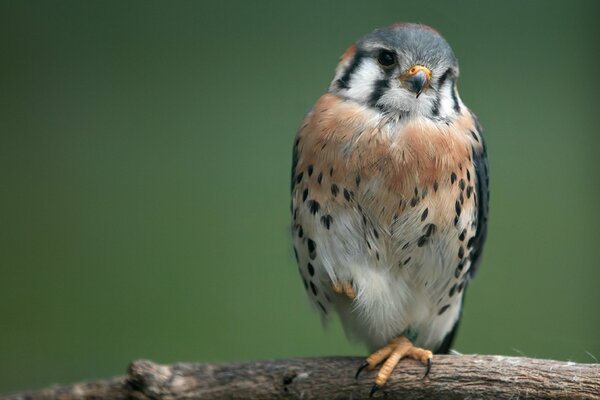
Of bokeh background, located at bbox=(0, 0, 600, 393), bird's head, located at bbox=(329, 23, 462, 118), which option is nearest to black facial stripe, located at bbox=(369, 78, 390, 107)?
bird's head, located at bbox=(329, 23, 462, 118)

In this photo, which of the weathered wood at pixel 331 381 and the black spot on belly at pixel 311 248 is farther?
the black spot on belly at pixel 311 248

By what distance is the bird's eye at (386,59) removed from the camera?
9.05 feet

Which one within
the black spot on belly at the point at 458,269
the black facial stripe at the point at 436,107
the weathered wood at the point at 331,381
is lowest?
the weathered wood at the point at 331,381

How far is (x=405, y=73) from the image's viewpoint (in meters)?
2.73

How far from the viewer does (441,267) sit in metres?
2.98

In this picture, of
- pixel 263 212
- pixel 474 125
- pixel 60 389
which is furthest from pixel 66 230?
pixel 474 125

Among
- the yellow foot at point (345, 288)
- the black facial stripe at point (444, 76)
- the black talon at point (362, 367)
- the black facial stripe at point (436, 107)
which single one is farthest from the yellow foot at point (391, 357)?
the black facial stripe at point (444, 76)

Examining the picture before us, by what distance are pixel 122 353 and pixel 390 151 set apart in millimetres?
2759

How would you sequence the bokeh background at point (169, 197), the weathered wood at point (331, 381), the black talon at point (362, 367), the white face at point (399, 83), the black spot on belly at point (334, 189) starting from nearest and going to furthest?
the weathered wood at point (331, 381), the white face at point (399, 83), the black spot on belly at point (334, 189), the black talon at point (362, 367), the bokeh background at point (169, 197)

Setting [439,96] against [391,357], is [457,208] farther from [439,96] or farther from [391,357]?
→ [391,357]

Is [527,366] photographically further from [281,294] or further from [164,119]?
[164,119]

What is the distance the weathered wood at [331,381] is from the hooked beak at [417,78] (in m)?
0.94

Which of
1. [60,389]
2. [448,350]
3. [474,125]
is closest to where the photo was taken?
[474,125]

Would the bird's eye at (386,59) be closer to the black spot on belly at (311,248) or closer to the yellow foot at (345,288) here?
the black spot on belly at (311,248)
